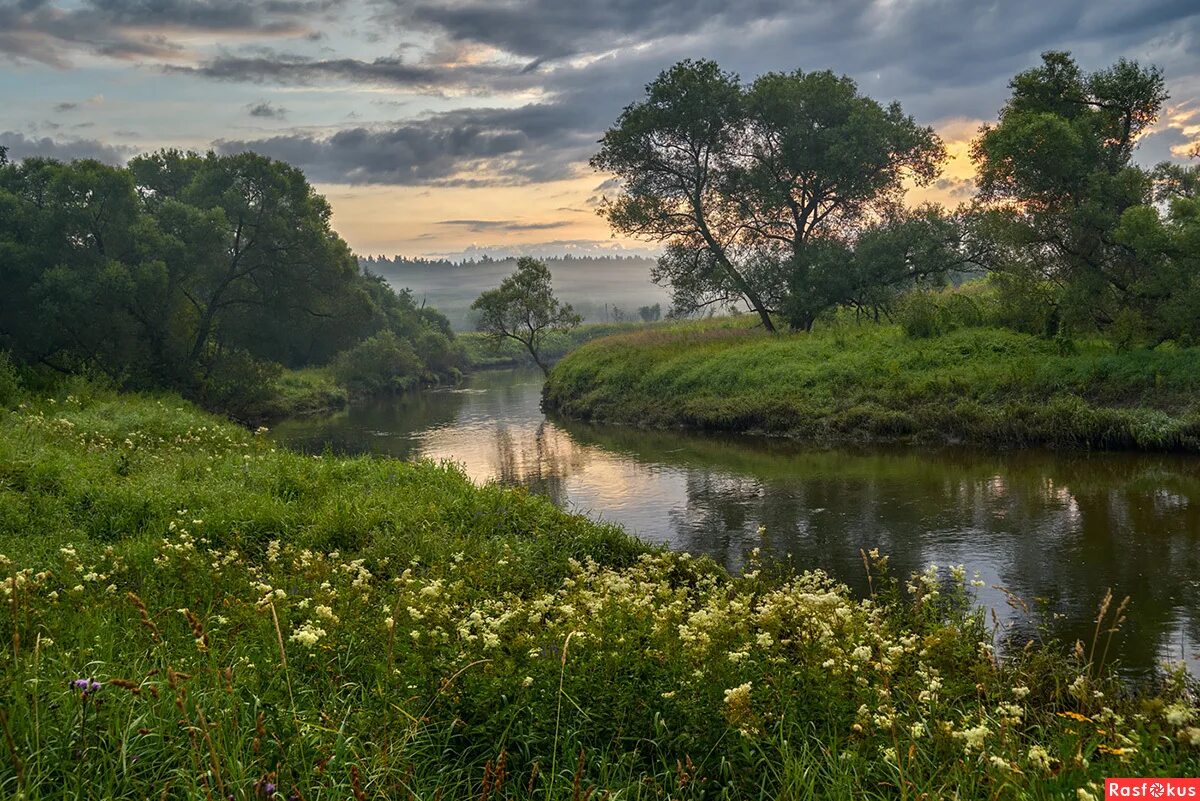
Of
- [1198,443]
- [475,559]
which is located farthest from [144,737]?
[1198,443]

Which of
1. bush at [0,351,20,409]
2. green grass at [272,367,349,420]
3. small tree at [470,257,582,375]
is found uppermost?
small tree at [470,257,582,375]

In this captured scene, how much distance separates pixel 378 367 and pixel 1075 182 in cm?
5179

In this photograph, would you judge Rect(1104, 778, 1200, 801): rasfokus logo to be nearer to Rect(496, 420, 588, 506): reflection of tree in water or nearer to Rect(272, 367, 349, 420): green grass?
Rect(496, 420, 588, 506): reflection of tree in water

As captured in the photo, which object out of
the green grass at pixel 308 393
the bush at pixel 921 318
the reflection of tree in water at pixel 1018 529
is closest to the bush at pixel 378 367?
the green grass at pixel 308 393

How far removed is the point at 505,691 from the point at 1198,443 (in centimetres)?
1906

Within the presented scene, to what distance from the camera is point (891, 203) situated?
119ft

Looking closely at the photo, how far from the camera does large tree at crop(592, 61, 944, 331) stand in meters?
34.8

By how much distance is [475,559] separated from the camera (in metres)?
9.36

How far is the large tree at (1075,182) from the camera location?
20859mm

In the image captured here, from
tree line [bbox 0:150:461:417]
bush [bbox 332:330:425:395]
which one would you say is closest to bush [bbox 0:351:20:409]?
tree line [bbox 0:150:461:417]

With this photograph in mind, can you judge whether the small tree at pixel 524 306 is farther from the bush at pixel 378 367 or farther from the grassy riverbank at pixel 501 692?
the grassy riverbank at pixel 501 692

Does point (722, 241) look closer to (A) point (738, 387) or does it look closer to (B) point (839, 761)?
(A) point (738, 387)

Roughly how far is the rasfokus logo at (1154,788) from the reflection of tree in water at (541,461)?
1314cm

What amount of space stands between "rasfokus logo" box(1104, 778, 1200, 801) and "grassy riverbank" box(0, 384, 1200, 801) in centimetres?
12
